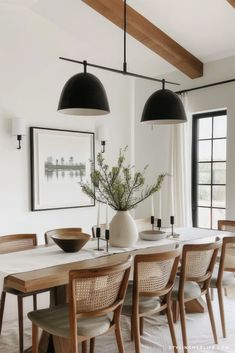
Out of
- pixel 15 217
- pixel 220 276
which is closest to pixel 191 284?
pixel 220 276

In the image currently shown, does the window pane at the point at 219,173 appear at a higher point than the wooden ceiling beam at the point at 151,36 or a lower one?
lower

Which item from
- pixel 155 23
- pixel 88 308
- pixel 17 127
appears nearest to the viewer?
pixel 88 308

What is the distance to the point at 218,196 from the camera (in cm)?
475

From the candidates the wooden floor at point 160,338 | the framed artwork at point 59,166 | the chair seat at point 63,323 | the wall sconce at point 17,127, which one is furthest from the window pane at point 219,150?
the chair seat at point 63,323

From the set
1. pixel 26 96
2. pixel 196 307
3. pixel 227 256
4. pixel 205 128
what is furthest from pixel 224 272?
pixel 26 96

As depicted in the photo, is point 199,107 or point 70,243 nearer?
point 70,243

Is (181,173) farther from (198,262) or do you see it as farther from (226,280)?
(198,262)

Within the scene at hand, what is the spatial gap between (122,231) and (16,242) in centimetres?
102

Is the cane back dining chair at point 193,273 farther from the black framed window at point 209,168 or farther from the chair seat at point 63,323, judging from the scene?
the black framed window at point 209,168

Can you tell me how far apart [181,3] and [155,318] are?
3.26 m

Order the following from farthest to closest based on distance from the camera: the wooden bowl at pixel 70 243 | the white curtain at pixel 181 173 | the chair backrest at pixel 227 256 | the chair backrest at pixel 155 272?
the white curtain at pixel 181 173 < the chair backrest at pixel 227 256 < the wooden bowl at pixel 70 243 < the chair backrest at pixel 155 272

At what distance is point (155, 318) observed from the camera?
10.8ft

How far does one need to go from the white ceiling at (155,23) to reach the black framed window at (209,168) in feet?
2.78

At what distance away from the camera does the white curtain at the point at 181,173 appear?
486 centimetres
